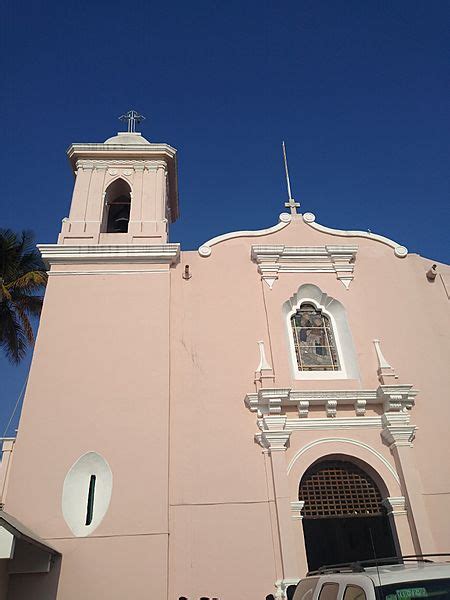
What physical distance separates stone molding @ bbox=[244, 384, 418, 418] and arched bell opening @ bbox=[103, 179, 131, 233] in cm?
622

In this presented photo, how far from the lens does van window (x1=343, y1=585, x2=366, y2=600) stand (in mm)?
3787

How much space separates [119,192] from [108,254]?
298cm

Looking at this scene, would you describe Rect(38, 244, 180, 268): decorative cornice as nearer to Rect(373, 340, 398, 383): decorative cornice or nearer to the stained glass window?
the stained glass window

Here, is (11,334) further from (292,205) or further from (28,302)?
(292,205)

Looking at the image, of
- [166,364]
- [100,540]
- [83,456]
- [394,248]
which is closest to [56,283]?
[166,364]

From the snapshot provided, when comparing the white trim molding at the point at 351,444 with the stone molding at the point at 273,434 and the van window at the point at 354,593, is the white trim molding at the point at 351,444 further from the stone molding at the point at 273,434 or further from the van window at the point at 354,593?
the van window at the point at 354,593

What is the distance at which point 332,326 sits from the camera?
12086mm

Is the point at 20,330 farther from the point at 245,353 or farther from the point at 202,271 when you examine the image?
the point at 245,353

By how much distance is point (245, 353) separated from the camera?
11.2 metres

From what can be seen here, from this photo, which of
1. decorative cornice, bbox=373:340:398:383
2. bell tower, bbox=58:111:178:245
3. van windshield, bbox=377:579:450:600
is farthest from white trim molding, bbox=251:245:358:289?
van windshield, bbox=377:579:450:600

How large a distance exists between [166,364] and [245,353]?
171 centimetres

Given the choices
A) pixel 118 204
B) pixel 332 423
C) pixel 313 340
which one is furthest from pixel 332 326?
pixel 118 204

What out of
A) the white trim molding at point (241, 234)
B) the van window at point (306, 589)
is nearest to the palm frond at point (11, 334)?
the white trim molding at point (241, 234)

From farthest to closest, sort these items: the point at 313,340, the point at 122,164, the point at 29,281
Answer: the point at 29,281 → the point at 122,164 → the point at 313,340
